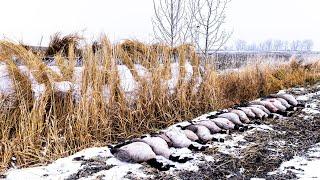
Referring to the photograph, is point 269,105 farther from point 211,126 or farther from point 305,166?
point 305,166

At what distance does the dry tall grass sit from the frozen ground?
29cm

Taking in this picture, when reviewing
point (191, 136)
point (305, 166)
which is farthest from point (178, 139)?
point (305, 166)

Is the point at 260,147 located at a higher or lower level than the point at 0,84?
lower

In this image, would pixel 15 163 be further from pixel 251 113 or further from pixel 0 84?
pixel 251 113

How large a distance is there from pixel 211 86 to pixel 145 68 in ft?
4.26

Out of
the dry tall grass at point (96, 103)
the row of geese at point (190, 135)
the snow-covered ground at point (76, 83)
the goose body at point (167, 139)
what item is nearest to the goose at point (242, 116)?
the row of geese at point (190, 135)

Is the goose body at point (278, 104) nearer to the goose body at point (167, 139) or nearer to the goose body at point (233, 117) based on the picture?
the goose body at point (233, 117)

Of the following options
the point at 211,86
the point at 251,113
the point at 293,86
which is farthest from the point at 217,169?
the point at 293,86

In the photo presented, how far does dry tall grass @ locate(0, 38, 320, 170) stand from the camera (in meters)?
4.26

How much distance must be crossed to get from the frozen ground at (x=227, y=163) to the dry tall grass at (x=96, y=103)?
0.96ft

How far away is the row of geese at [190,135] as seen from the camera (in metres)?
3.97

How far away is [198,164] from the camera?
3980 millimetres

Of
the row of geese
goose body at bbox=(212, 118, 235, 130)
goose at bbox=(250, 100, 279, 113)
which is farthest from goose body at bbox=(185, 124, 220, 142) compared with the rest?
goose at bbox=(250, 100, 279, 113)

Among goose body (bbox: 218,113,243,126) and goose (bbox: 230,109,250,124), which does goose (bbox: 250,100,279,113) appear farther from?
goose body (bbox: 218,113,243,126)
